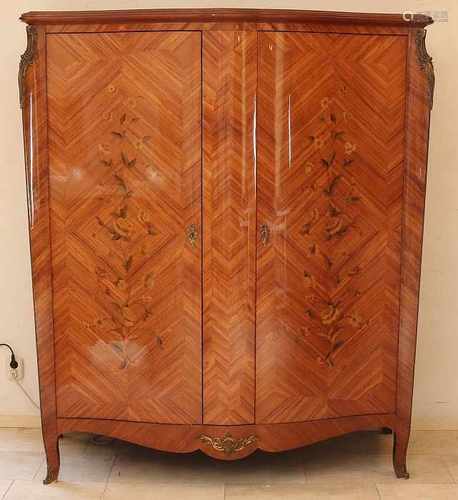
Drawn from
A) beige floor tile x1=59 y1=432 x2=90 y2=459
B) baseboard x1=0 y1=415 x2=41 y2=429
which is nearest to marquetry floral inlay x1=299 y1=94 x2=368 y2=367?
beige floor tile x1=59 y1=432 x2=90 y2=459

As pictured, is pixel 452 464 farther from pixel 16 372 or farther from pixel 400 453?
pixel 16 372

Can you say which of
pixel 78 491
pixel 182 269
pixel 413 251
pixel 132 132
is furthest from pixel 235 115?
pixel 78 491

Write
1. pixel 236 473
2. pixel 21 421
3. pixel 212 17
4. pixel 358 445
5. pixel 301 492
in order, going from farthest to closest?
pixel 21 421 → pixel 358 445 → pixel 236 473 → pixel 301 492 → pixel 212 17

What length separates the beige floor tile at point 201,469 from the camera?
2928mm

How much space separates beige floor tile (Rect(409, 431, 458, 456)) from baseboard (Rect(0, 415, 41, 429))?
4.63ft

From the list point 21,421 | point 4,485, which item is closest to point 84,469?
point 4,485

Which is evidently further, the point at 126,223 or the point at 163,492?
the point at 163,492

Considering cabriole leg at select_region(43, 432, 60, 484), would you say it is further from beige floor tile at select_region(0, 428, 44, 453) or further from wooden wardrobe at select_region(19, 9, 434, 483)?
beige floor tile at select_region(0, 428, 44, 453)

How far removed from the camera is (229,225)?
2678 millimetres

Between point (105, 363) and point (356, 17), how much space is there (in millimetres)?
1314

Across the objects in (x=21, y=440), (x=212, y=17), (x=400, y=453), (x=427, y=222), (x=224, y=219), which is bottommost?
(x=21, y=440)

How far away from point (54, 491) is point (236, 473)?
0.60 m

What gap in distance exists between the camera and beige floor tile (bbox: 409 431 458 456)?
317 centimetres

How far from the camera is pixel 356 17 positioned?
104 inches
